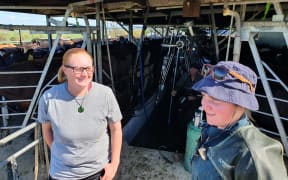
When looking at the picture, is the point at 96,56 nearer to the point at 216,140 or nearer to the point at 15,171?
the point at 15,171

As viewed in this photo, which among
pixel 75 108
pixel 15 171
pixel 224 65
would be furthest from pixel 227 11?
pixel 15 171

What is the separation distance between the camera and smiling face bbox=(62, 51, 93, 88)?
55.2 inches

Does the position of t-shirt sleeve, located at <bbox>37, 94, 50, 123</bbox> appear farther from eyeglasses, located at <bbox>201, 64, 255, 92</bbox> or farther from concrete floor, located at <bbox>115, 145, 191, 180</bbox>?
concrete floor, located at <bbox>115, 145, 191, 180</bbox>

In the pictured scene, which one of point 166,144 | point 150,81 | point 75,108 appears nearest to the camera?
point 75,108

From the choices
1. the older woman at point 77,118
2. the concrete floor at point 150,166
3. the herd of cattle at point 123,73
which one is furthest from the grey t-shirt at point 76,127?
the herd of cattle at point 123,73

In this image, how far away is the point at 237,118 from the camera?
2.84 ft

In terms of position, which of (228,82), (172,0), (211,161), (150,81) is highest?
(172,0)

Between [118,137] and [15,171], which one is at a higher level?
[118,137]

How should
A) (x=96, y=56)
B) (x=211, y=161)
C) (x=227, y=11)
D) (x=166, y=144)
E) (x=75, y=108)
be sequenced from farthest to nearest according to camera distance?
(x=166, y=144), (x=96, y=56), (x=227, y=11), (x=75, y=108), (x=211, y=161)

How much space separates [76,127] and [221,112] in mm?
873

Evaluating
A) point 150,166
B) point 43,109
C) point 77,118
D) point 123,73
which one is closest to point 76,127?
point 77,118

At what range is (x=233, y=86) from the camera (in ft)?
2.81

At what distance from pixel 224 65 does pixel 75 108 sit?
0.90 meters

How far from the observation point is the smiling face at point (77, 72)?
4.60 feet
